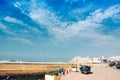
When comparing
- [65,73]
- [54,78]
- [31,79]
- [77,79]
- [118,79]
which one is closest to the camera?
[54,78]

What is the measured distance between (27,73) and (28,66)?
13.5 ft

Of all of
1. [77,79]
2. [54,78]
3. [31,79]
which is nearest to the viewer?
[54,78]

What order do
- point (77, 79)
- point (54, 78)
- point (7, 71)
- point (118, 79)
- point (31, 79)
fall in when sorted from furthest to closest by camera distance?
point (7, 71) → point (31, 79) → point (118, 79) → point (77, 79) → point (54, 78)

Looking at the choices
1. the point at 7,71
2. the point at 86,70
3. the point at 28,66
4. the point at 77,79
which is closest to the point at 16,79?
the point at 7,71

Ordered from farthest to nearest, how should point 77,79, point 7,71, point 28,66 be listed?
point 28,66 < point 7,71 < point 77,79

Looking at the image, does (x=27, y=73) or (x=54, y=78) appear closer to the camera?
(x=54, y=78)

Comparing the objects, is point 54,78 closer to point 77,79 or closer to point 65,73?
point 77,79

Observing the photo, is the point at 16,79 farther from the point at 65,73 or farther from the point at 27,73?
the point at 65,73

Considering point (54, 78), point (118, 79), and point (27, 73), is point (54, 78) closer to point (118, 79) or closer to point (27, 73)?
point (118, 79)

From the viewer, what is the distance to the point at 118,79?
51.9 metres

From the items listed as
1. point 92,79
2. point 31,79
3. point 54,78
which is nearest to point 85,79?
point 92,79

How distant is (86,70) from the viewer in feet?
197

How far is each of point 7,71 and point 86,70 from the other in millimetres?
35717

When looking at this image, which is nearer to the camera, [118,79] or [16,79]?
[118,79]
